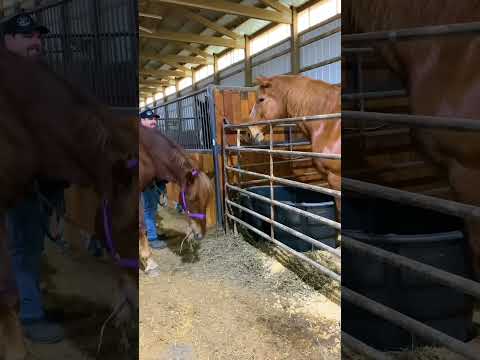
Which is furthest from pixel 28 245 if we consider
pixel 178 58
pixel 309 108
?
pixel 178 58

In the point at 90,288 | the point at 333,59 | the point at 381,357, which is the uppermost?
the point at 333,59

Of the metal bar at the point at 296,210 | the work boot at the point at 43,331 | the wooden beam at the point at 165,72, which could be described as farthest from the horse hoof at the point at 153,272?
the wooden beam at the point at 165,72

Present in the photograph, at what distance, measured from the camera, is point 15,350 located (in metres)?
0.31

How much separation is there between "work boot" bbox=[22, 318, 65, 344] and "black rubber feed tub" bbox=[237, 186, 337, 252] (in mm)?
1445

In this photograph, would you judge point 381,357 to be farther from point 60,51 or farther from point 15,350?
point 60,51

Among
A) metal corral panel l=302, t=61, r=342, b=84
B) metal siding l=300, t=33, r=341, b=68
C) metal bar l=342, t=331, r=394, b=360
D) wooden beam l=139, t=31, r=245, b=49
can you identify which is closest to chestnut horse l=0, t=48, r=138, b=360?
metal bar l=342, t=331, r=394, b=360

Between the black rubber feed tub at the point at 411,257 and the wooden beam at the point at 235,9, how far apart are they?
235 cm

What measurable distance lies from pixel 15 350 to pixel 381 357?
18.2 inches

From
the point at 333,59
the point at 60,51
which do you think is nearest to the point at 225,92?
the point at 333,59

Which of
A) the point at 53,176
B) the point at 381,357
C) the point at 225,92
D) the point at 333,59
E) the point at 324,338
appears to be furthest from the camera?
the point at 333,59

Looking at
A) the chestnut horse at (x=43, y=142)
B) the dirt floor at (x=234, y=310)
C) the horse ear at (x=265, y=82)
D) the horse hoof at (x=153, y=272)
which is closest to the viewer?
the chestnut horse at (x=43, y=142)

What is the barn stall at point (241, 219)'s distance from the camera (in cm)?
113

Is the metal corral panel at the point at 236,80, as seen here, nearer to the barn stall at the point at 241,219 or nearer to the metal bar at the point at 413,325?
the barn stall at the point at 241,219

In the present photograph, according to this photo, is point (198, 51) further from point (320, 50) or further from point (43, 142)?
point (43, 142)
